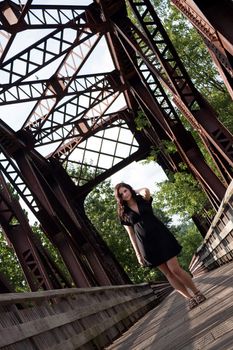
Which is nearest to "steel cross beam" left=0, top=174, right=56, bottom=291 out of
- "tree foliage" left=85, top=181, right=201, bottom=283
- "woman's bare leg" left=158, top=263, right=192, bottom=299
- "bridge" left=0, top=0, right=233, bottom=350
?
"bridge" left=0, top=0, right=233, bottom=350

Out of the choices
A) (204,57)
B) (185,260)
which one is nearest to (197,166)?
(204,57)

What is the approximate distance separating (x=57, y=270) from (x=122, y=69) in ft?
23.5

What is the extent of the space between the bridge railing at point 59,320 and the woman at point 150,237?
1050mm

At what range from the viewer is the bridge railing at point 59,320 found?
12.5 feet

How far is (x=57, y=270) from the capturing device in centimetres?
1311

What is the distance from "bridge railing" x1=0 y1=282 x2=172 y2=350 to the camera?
382cm

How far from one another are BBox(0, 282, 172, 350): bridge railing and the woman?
1.05 meters

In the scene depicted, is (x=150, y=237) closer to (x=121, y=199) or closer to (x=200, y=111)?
(x=121, y=199)

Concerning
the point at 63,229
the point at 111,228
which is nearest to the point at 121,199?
the point at 63,229

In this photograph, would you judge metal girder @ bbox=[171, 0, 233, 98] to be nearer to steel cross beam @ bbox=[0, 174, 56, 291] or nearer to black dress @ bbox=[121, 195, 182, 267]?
black dress @ bbox=[121, 195, 182, 267]

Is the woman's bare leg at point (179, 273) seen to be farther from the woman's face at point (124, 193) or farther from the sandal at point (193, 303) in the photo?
the woman's face at point (124, 193)

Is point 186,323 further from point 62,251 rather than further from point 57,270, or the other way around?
point 62,251

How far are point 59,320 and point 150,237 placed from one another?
164 centimetres

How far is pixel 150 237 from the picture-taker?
6.12 m
